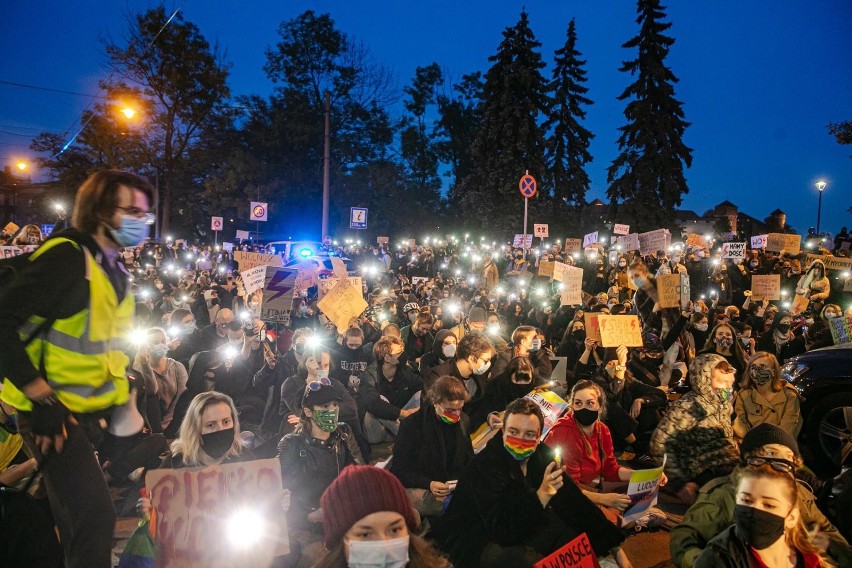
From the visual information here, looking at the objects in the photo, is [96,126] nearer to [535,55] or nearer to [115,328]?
[535,55]

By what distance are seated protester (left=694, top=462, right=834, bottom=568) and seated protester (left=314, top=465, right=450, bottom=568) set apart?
4.49 ft

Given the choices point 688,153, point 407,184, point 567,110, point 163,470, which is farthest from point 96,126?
point 163,470

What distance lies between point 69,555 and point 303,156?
34.1m

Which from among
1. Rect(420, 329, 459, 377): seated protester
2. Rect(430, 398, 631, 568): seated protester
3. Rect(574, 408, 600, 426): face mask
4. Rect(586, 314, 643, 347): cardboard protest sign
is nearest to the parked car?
Rect(586, 314, 643, 347): cardboard protest sign

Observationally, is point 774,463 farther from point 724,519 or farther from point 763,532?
point 763,532

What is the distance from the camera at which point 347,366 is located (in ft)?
25.8

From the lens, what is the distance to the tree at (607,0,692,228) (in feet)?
112

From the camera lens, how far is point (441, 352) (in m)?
7.74

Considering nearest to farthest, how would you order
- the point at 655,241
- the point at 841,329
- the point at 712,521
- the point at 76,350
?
the point at 76,350 < the point at 712,521 < the point at 841,329 < the point at 655,241

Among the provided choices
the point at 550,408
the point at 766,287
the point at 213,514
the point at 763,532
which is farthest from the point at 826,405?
the point at 213,514

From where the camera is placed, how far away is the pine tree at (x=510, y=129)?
36688 mm

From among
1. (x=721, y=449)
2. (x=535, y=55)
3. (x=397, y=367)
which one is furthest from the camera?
(x=535, y=55)

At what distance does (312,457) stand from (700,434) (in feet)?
11.1

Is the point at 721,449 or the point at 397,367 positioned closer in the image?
the point at 721,449
